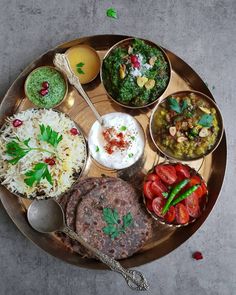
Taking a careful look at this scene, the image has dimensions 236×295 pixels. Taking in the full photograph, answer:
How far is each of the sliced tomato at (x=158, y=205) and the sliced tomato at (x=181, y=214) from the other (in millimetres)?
182

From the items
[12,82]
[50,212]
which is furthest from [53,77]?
[50,212]

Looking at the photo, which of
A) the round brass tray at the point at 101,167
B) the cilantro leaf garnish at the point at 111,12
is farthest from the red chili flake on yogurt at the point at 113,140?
the cilantro leaf garnish at the point at 111,12

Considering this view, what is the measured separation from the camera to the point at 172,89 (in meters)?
5.27

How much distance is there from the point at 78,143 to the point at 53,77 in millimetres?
883

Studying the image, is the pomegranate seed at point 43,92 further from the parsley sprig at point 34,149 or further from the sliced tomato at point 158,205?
the sliced tomato at point 158,205

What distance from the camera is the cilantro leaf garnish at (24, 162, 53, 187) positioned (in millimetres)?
4777

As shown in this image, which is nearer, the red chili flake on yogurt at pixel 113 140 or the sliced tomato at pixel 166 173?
the sliced tomato at pixel 166 173

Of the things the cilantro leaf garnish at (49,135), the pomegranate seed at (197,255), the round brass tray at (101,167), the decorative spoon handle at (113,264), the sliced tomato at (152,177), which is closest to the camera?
the decorative spoon handle at (113,264)

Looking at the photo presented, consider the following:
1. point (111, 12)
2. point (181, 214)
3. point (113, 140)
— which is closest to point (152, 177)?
point (181, 214)

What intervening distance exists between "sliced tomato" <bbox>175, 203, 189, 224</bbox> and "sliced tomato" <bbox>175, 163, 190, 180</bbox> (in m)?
0.34

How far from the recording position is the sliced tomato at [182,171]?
16.2 feet

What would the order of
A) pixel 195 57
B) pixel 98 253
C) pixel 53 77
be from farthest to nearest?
pixel 195 57, pixel 53 77, pixel 98 253

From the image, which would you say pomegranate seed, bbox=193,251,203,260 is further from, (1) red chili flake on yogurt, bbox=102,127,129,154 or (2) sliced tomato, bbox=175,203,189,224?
(1) red chili flake on yogurt, bbox=102,127,129,154

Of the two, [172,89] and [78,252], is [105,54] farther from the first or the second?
[78,252]
